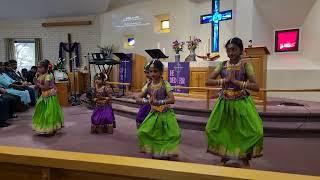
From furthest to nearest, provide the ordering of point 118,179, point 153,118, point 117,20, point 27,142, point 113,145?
1. point 117,20
2. point 27,142
3. point 113,145
4. point 153,118
5. point 118,179

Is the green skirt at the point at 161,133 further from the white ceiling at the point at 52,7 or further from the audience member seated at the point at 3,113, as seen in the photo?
the white ceiling at the point at 52,7

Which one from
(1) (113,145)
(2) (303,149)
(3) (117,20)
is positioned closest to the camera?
(2) (303,149)

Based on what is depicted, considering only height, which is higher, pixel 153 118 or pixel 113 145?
pixel 153 118

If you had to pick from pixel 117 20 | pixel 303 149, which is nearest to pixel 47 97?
pixel 303 149

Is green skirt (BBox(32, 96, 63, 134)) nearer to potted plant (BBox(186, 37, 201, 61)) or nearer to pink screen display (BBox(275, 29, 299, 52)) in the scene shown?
potted plant (BBox(186, 37, 201, 61))

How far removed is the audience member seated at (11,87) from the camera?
7350mm

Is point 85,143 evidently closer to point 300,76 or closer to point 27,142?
point 27,142

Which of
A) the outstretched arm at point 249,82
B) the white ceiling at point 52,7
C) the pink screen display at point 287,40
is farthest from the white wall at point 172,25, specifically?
the outstretched arm at point 249,82

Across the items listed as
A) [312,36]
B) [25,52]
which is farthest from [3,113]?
[25,52]

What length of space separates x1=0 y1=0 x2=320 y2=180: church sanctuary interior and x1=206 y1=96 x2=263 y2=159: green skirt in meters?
0.01

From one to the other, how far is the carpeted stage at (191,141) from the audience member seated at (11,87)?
43.9 inches

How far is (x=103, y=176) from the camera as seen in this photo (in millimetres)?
1105

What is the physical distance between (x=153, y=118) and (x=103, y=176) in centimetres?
249

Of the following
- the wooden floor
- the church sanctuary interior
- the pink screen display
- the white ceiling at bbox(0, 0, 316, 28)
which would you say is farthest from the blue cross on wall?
the wooden floor
